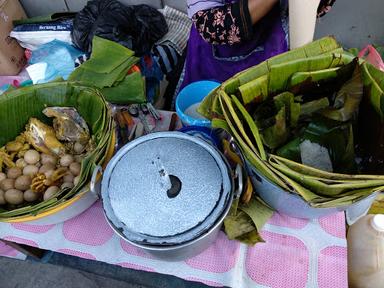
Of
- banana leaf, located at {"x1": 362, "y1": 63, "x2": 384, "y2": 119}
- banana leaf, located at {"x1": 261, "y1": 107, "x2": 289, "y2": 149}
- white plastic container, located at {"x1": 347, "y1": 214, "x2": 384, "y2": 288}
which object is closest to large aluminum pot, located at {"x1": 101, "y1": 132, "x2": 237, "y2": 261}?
banana leaf, located at {"x1": 261, "y1": 107, "x2": 289, "y2": 149}

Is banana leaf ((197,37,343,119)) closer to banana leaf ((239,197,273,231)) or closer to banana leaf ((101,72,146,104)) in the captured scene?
banana leaf ((239,197,273,231))

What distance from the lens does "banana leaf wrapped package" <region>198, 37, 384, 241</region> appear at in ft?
2.25

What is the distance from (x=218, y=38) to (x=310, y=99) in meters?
0.43

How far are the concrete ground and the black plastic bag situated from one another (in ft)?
3.92

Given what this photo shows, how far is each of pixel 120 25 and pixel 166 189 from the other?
1435 millimetres

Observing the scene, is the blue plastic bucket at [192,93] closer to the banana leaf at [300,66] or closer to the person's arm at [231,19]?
the person's arm at [231,19]

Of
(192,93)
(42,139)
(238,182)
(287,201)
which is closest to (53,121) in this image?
(42,139)

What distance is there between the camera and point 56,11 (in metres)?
2.28

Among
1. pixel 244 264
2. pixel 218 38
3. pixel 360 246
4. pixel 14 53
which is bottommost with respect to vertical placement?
pixel 360 246

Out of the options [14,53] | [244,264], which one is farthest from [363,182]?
[14,53]

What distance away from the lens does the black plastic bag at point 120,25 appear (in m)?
1.82

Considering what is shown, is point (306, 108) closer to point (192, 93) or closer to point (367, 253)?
point (192, 93)

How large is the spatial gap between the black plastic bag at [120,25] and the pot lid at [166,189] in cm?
124

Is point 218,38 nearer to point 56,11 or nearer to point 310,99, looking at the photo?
point 310,99
